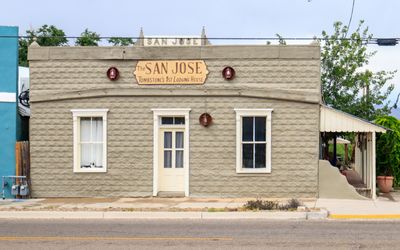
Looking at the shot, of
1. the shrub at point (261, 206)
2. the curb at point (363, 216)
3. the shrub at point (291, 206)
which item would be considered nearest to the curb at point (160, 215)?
the curb at point (363, 216)

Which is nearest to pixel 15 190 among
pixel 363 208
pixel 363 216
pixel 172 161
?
pixel 172 161

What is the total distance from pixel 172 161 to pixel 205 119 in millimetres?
1830

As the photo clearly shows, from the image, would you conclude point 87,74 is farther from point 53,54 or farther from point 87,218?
point 87,218

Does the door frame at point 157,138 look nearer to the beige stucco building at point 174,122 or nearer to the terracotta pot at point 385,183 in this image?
the beige stucco building at point 174,122

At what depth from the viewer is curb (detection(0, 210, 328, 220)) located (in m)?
16.2

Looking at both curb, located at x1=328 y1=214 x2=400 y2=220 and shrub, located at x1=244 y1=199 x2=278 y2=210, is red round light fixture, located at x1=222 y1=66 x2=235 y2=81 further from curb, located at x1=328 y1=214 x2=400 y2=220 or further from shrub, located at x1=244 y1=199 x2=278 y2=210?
curb, located at x1=328 y1=214 x2=400 y2=220

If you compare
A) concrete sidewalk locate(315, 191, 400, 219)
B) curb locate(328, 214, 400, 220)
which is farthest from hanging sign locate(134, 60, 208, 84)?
curb locate(328, 214, 400, 220)

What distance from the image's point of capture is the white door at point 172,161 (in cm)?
2069

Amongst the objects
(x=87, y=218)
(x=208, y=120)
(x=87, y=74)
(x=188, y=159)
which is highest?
(x=87, y=74)

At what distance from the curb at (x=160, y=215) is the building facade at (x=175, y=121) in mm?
3629

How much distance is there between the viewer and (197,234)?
1278cm

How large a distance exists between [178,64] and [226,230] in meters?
8.04

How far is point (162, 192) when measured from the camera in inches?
812

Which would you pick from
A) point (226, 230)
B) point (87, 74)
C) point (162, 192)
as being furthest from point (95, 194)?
point (226, 230)
